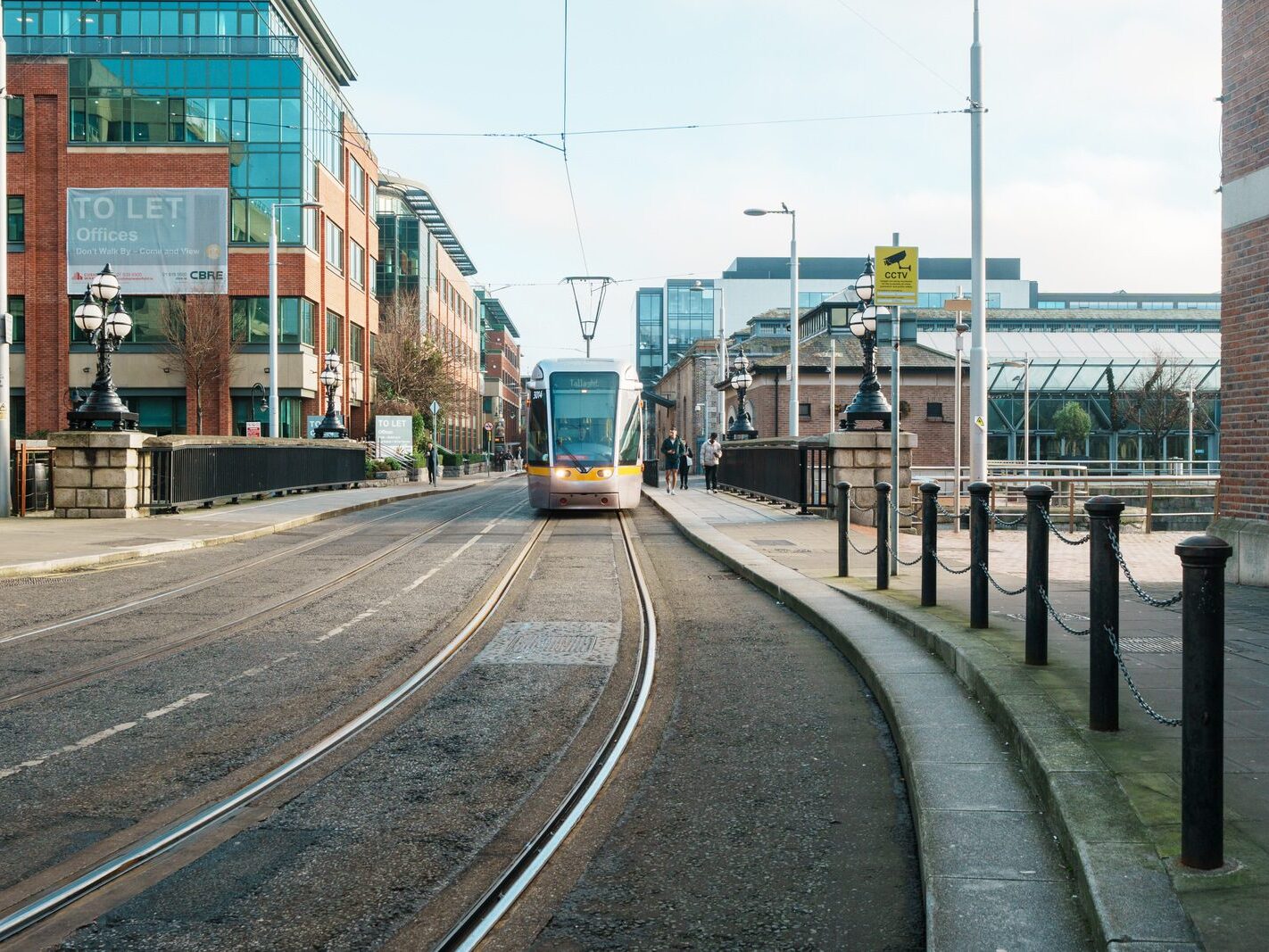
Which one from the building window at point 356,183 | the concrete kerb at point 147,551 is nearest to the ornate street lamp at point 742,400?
the concrete kerb at point 147,551

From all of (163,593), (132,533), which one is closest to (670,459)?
(132,533)

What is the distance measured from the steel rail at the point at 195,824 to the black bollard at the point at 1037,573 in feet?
11.5

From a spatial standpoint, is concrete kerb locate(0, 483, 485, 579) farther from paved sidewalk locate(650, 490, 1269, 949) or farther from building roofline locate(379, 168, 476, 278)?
building roofline locate(379, 168, 476, 278)

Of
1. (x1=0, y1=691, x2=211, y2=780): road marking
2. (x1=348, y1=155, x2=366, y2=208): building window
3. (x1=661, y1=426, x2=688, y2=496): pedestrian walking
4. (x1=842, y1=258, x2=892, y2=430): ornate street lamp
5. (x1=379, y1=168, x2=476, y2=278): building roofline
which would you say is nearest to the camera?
(x1=0, y1=691, x2=211, y2=780): road marking

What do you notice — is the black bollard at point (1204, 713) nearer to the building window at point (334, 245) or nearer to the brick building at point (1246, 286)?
the brick building at point (1246, 286)

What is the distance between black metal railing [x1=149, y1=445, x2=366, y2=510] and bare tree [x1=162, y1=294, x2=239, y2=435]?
11969mm

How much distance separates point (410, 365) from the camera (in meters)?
55.4

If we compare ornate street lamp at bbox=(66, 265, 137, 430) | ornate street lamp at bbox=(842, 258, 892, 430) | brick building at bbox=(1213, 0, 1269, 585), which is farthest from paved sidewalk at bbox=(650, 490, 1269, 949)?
ornate street lamp at bbox=(66, 265, 137, 430)

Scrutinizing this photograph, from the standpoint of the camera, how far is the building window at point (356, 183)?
181 feet

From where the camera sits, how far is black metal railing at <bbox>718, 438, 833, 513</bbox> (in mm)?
22062

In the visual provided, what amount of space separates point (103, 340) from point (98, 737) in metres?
18.0

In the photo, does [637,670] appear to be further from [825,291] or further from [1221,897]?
[825,291]

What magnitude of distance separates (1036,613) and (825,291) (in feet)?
354

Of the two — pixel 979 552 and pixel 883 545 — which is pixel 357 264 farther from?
pixel 979 552
